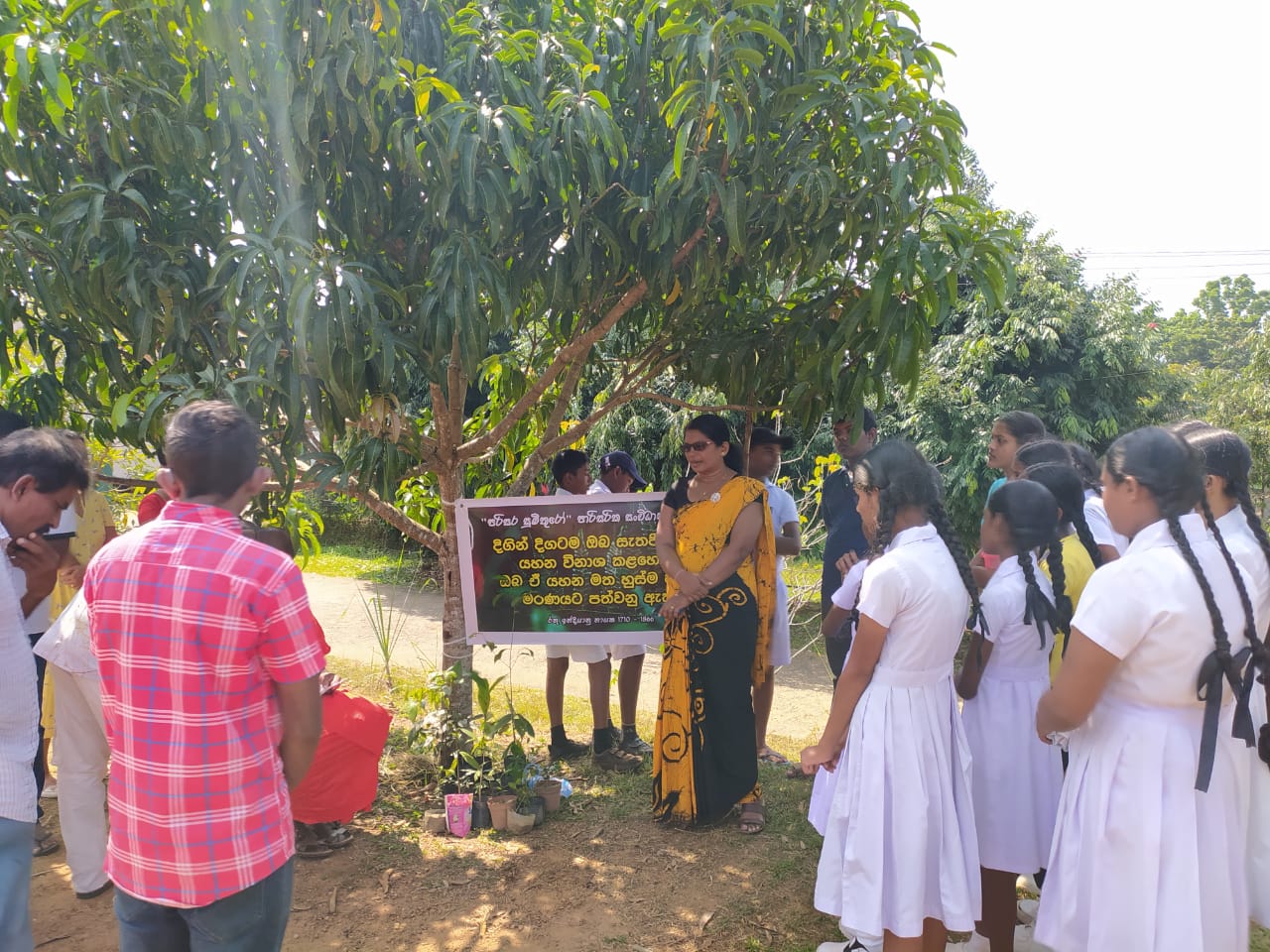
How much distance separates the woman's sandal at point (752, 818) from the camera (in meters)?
3.94

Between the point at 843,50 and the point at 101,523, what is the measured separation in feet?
12.4

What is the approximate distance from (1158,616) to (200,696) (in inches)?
81.7

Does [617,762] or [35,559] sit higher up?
[35,559]

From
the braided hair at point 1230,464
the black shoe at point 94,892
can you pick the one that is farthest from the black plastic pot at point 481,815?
the braided hair at point 1230,464

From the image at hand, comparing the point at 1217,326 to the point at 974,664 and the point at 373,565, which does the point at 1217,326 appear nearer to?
the point at 373,565

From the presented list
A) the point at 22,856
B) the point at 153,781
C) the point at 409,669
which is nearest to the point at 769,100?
the point at 153,781

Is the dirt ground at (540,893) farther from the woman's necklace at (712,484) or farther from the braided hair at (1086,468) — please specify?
the braided hair at (1086,468)

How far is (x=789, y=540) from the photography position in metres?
4.84

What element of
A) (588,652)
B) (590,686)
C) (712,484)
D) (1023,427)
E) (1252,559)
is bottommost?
(590,686)

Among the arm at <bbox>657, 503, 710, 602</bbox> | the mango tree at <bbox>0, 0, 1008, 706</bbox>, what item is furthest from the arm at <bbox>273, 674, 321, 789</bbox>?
the arm at <bbox>657, 503, 710, 602</bbox>

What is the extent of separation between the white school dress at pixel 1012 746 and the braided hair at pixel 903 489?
0.21 meters

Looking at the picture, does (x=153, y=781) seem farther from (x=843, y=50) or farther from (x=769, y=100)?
(x=843, y=50)

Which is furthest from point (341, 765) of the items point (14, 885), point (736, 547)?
point (736, 547)

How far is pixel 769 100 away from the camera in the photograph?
3.34 m
